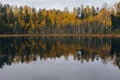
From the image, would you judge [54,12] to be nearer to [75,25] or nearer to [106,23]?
[75,25]

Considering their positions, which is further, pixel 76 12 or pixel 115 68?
pixel 76 12

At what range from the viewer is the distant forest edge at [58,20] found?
12812 centimetres

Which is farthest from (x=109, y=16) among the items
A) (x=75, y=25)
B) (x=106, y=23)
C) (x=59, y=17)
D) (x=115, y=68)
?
(x=115, y=68)

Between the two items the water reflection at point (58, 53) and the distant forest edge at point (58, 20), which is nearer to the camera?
the water reflection at point (58, 53)

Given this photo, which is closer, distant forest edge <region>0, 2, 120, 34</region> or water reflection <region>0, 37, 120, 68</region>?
water reflection <region>0, 37, 120, 68</region>

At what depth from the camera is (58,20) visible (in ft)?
487

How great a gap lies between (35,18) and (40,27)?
6.14 meters

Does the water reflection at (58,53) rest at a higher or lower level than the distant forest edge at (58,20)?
lower

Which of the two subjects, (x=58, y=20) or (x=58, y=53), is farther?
(x=58, y=20)

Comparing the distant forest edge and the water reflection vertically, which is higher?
the distant forest edge

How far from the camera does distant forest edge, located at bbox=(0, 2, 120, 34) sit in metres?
128

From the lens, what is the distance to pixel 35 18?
142m

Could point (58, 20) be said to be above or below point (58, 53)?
above

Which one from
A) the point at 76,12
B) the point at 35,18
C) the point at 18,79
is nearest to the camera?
the point at 18,79
